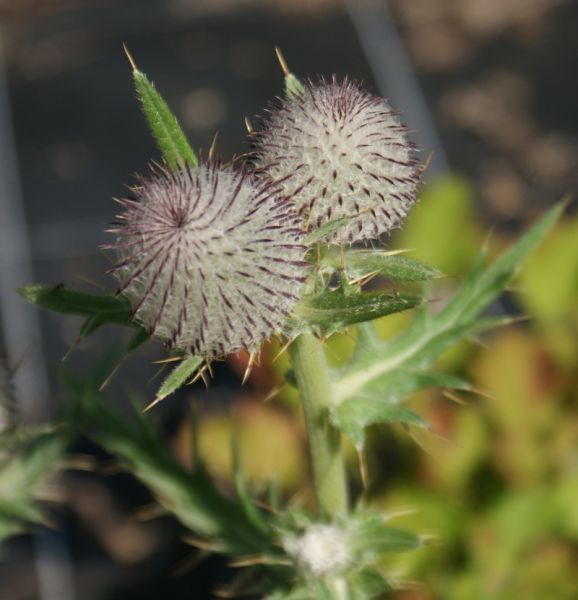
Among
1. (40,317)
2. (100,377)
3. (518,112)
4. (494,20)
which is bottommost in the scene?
(100,377)

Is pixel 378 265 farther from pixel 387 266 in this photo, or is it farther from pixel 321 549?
pixel 321 549

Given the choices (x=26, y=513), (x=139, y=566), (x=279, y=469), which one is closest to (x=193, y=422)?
(x=26, y=513)

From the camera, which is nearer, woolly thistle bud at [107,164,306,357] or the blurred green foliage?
woolly thistle bud at [107,164,306,357]

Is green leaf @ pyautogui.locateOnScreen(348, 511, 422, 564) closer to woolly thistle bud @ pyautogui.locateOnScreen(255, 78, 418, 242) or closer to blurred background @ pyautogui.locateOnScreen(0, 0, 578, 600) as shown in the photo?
blurred background @ pyautogui.locateOnScreen(0, 0, 578, 600)

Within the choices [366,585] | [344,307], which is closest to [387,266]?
[344,307]

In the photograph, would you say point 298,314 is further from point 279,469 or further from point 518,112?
point 518,112

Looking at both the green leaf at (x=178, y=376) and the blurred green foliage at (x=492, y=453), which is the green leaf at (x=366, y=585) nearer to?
the green leaf at (x=178, y=376)

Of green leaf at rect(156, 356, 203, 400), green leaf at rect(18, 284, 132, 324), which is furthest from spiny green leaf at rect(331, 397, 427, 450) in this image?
green leaf at rect(18, 284, 132, 324)
